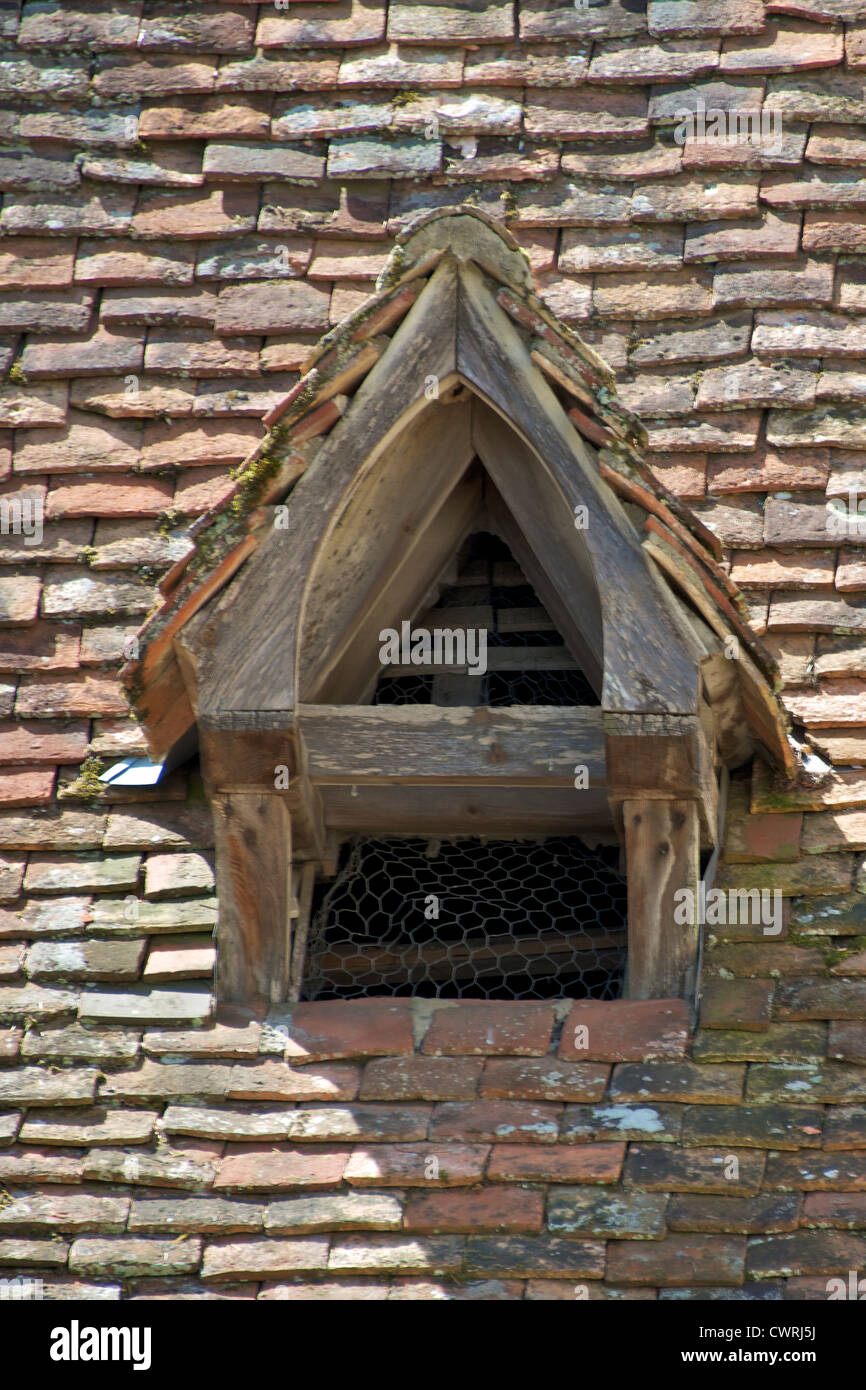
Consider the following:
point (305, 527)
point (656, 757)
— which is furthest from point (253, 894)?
point (656, 757)

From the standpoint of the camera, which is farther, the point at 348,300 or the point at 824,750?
the point at 348,300

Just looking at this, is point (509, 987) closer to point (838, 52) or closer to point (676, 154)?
point (676, 154)

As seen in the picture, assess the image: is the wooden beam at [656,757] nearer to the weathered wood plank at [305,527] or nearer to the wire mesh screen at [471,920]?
the wire mesh screen at [471,920]

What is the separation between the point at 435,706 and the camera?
440 centimetres

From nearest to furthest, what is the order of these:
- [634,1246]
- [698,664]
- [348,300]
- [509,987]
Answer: [634,1246] < [698,664] < [509,987] < [348,300]

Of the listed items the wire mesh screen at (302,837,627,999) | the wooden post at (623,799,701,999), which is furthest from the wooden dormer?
the wire mesh screen at (302,837,627,999)

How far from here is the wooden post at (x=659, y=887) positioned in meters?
4.26

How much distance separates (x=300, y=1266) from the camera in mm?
3943

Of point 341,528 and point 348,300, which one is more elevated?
point 348,300

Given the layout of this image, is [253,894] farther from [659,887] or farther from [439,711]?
[659,887]

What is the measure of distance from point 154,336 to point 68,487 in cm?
49

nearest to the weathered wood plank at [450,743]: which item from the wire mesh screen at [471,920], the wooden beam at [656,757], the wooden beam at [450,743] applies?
the wooden beam at [450,743]

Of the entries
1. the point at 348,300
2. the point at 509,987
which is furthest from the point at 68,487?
the point at 509,987

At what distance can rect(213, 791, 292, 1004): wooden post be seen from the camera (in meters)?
4.33
